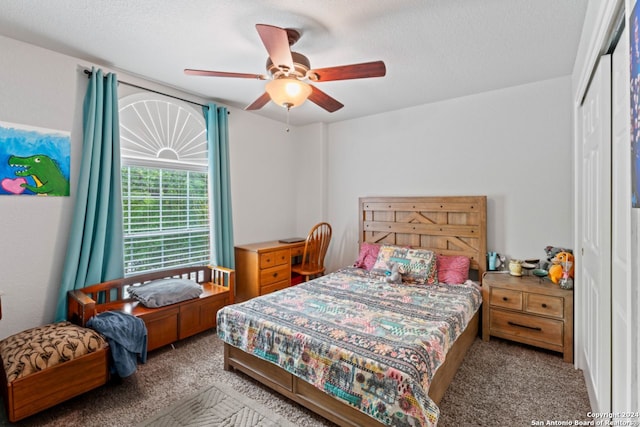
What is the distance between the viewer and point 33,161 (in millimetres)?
2354

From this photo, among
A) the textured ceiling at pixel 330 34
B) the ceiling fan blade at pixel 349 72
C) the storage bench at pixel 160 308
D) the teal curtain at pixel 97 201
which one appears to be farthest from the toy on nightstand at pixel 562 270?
the teal curtain at pixel 97 201

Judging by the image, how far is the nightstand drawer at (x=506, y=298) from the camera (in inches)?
107

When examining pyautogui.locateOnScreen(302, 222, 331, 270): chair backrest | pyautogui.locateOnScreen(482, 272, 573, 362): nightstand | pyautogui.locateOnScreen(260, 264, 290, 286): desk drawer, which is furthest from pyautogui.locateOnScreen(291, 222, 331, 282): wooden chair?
pyautogui.locateOnScreen(482, 272, 573, 362): nightstand

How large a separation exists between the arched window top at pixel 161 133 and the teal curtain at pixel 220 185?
13 centimetres

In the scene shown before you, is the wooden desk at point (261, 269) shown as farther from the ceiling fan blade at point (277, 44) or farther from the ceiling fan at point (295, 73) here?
the ceiling fan blade at point (277, 44)

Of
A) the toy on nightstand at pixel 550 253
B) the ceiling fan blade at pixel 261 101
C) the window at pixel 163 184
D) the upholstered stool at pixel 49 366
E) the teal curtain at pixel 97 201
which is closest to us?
the upholstered stool at pixel 49 366

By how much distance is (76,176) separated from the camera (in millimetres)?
2580

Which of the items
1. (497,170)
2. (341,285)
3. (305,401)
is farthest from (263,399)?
(497,170)

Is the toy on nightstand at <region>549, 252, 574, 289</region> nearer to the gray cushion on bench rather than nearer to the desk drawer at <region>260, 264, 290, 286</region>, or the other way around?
the desk drawer at <region>260, 264, 290, 286</region>

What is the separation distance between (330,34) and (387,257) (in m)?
2.31

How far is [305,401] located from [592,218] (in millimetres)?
2226

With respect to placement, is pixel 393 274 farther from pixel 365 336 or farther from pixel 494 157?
pixel 494 157

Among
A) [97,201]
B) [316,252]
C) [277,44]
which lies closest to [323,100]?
[277,44]

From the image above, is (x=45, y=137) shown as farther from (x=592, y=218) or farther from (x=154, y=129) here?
(x=592, y=218)
